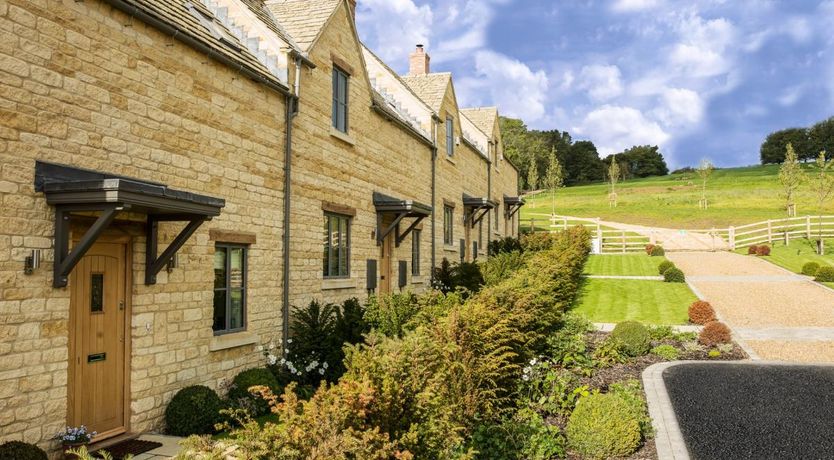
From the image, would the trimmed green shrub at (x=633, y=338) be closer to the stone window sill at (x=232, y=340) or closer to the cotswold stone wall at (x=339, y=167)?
the cotswold stone wall at (x=339, y=167)

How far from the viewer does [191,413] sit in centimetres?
889

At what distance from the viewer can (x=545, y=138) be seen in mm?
125000

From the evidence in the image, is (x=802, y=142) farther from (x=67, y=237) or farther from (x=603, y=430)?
(x=67, y=237)

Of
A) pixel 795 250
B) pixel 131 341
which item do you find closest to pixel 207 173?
pixel 131 341

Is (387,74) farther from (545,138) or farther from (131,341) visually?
(545,138)

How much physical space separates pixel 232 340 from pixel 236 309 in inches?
27.0

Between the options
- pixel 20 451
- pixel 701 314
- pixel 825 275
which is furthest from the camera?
pixel 825 275

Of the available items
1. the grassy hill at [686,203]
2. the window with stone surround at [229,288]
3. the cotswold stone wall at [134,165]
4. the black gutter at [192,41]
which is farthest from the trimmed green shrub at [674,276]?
the grassy hill at [686,203]

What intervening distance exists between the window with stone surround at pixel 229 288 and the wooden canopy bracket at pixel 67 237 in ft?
10.6

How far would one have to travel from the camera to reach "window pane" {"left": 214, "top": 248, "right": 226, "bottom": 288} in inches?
415

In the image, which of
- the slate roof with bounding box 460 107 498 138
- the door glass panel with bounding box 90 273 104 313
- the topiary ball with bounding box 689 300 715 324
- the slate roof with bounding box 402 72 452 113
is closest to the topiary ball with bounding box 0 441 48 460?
the door glass panel with bounding box 90 273 104 313

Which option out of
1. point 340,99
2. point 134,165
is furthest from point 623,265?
point 134,165

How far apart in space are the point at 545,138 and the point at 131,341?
401 feet

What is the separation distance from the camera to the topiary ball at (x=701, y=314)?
18625mm
